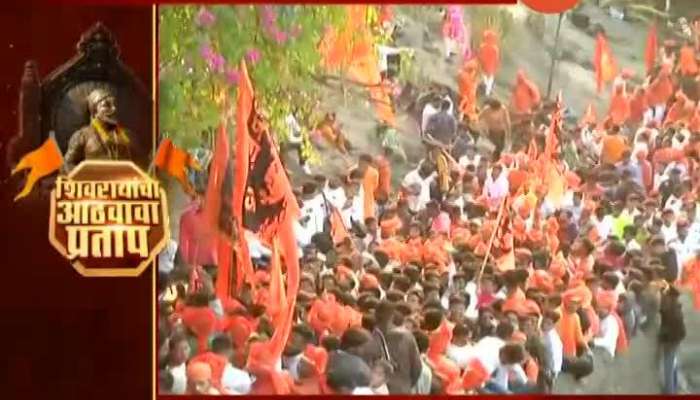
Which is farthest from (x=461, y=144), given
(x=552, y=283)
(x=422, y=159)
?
(x=552, y=283)

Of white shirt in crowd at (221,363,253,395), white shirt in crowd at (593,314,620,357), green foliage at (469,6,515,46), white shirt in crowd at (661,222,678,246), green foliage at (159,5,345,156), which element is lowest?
white shirt in crowd at (221,363,253,395)

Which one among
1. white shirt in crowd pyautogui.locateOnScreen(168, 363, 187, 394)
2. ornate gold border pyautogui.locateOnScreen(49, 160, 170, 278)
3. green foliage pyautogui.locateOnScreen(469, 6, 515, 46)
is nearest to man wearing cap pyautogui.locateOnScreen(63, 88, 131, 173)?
ornate gold border pyautogui.locateOnScreen(49, 160, 170, 278)

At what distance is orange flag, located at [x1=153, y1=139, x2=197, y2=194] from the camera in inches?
44.6

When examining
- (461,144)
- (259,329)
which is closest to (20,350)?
(259,329)

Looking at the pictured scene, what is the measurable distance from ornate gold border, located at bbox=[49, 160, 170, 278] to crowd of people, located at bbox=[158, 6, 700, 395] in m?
0.01

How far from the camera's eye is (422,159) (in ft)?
3.75

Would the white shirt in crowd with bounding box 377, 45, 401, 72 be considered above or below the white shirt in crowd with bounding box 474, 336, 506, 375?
above

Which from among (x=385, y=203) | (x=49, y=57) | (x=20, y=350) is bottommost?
(x=20, y=350)

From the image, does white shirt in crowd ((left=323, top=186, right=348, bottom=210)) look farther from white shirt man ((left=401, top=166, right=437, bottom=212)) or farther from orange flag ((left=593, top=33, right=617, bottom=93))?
orange flag ((left=593, top=33, right=617, bottom=93))

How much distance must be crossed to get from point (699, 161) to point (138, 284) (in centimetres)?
60

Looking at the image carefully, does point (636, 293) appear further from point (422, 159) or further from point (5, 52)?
point (5, 52)

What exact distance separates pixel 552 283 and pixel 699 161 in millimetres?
203

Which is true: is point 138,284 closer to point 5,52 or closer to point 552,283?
point 5,52

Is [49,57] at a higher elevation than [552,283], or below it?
higher
